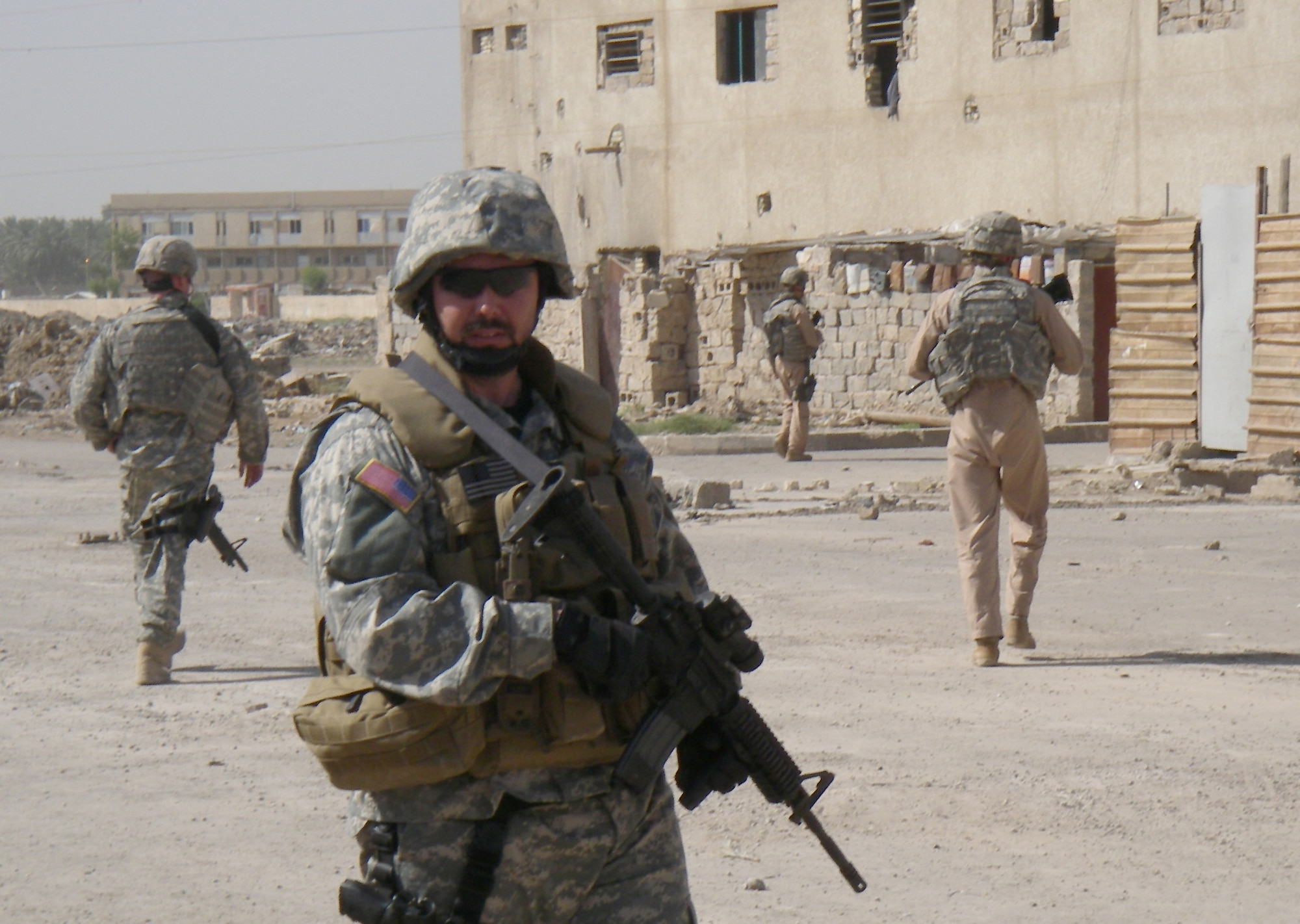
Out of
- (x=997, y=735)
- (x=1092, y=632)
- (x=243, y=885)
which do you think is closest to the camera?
(x=243, y=885)

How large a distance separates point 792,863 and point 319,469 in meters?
2.49

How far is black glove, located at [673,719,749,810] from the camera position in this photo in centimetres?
273

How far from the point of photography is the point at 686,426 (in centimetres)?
2070

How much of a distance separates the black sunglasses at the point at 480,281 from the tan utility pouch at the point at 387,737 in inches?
24.0

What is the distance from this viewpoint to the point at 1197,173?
73.0 feet

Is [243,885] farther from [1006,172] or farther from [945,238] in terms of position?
[1006,172]

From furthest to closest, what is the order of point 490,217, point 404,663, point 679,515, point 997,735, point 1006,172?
point 1006,172 → point 679,515 → point 997,735 → point 490,217 → point 404,663

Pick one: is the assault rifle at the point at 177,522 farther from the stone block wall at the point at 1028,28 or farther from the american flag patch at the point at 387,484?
the stone block wall at the point at 1028,28

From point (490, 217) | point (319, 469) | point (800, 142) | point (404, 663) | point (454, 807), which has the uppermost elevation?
point (800, 142)

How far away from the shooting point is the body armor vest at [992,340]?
6918 millimetres

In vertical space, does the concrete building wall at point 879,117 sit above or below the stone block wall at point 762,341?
above

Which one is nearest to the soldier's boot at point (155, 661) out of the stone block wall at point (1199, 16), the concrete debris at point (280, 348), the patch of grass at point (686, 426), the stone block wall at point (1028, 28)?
the patch of grass at point (686, 426)

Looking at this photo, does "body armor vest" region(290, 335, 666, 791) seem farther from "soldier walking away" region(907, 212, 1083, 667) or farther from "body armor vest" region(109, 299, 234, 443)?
"body armor vest" region(109, 299, 234, 443)

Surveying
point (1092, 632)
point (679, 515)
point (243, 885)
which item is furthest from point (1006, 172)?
point (243, 885)
